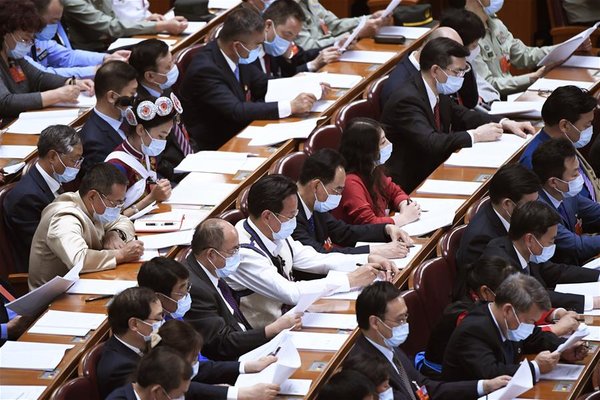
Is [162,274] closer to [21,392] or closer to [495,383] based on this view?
[21,392]

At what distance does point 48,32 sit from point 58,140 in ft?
5.13

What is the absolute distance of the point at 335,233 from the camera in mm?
6266

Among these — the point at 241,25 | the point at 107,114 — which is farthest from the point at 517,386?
the point at 241,25

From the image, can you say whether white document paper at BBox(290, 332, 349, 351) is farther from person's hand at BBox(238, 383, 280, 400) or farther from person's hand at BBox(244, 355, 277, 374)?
person's hand at BBox(238, 383, 280, 400)

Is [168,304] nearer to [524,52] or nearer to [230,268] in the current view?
[230,268]

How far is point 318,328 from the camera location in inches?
213

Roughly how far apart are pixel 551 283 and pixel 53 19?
9.67 feet

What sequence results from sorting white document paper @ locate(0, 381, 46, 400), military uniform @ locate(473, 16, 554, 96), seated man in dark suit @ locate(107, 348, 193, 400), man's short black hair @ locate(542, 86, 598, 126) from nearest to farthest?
seated man in dark suit @ locate(107, 348, 193, 400) → white document paper @ locate(0, 381, 46, 400) → man's short black hair @ locate(542, 86, 598, 126) → military uniform @ locate(473, 16, 554, 96)

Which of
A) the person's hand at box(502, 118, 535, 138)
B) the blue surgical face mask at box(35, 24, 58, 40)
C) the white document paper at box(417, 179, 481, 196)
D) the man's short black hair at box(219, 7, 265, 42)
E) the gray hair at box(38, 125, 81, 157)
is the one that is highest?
the gray hair at box(38, 125, 81, 157)

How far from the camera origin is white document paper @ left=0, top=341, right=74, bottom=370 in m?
5.06

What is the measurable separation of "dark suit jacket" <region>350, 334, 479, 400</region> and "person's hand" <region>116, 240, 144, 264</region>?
1079 millimetres

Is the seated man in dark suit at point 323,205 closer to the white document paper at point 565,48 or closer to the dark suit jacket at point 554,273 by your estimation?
the dark suit jacket at point 554,273

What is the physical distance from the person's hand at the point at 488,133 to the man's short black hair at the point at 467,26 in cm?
81

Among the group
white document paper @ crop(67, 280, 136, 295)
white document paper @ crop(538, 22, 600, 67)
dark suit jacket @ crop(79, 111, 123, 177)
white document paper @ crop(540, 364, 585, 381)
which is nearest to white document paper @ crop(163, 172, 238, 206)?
dark suit jacket @ crop(79, 111, 123, 177)
